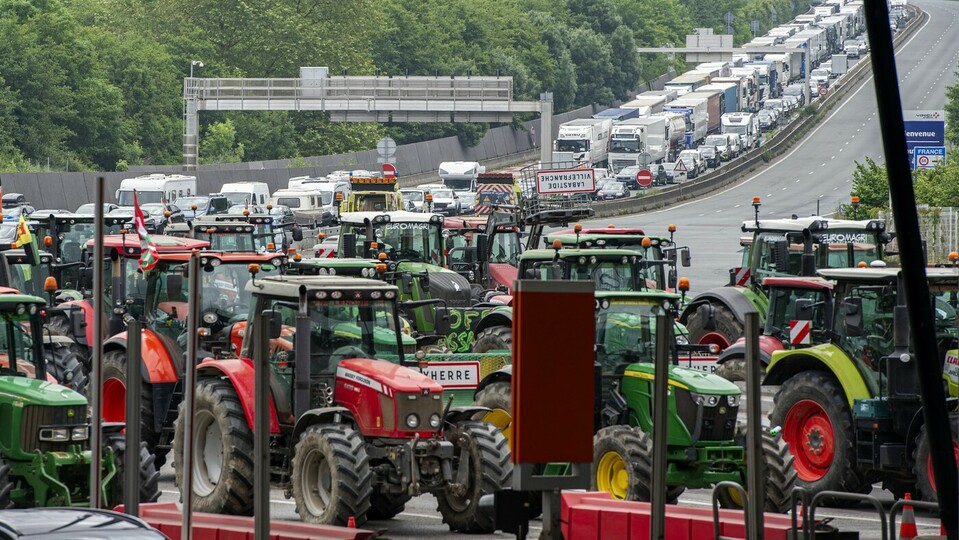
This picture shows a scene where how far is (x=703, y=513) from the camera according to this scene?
14.4m

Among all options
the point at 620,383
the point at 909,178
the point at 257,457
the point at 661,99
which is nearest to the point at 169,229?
the point at 620,383

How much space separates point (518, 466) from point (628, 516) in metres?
5.11

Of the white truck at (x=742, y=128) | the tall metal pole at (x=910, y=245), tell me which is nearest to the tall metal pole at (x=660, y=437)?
the tall metal pole at (x=910, y=245)

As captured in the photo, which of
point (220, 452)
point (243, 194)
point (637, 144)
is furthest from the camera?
point (637, 144)

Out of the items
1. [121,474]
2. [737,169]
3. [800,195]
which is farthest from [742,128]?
[121,474]

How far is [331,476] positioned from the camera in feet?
51.0

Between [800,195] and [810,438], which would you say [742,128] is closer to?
[800,195]

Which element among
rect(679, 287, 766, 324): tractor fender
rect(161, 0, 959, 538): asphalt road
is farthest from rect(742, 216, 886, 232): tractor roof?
rect(161, 0, 959, 538): asphalt road

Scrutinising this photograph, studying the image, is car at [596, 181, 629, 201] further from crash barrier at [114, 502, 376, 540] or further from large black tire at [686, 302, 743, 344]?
crash barrier at [114, 502, 376, 540]

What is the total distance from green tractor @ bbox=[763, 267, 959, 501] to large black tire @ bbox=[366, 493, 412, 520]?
4417 millimetres

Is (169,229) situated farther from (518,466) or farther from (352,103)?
(352,103)

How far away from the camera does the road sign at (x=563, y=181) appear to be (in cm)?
4000

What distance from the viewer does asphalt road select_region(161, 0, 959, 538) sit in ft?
58.4

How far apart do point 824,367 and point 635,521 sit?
532 cm
